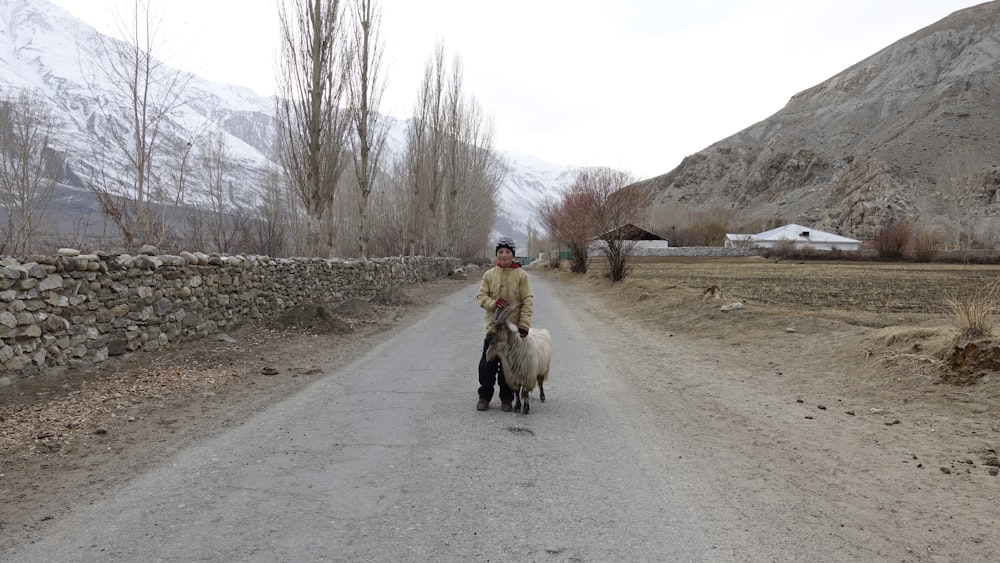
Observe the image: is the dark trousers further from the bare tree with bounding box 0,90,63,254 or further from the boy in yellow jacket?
the bare tree with bounding box 0,90,63,254

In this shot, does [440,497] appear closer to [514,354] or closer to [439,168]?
[514,354]

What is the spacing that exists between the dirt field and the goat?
93.9 inches

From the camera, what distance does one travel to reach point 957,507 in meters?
3.88

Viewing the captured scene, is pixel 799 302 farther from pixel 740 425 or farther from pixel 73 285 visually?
pixel 73 285

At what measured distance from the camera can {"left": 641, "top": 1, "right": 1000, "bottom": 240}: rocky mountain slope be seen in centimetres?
9406

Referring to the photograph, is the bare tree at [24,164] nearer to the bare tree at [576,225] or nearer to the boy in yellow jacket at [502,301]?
the boy in yellow jacket at [502,301]

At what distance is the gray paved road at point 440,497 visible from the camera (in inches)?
125

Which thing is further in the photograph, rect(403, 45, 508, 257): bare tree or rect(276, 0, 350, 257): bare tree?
rect(403, 45, 508, 257): bare tree

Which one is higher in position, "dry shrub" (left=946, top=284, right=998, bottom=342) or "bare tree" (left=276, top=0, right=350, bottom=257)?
"bare tree" (left=276, top=0, right=350, bottom=257)

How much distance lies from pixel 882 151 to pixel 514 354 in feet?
412

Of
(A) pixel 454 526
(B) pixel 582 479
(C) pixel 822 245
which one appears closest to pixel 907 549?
(B) pixel 582 479

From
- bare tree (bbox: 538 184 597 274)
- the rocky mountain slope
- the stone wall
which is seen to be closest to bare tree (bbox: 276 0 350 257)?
the stone wall

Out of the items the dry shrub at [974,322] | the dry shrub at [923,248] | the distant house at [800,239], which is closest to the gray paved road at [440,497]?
the dry shrub at [974,322]

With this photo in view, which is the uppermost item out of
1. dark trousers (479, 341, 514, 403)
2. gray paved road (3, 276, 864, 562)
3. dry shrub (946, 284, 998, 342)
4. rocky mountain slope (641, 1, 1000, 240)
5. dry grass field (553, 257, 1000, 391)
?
rocky mountain slope (641, 1, 1000, 240)
